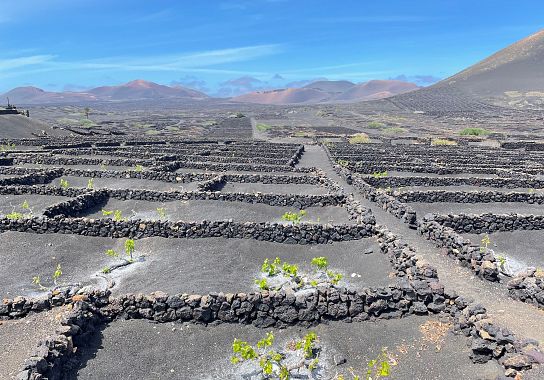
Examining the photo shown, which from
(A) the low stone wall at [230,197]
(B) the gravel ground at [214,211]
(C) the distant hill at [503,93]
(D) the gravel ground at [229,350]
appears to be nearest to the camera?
(D) the gravel ground at [229,350]

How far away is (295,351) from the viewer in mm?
10641

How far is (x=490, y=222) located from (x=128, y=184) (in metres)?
23.3

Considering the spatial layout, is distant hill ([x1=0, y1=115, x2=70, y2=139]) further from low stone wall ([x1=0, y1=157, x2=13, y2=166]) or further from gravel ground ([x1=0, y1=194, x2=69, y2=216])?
gravel ground ([x1=0, y1=194, x2=69, y2=216])

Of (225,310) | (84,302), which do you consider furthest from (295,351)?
(84,302)

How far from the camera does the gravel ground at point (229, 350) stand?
9820 millimetres

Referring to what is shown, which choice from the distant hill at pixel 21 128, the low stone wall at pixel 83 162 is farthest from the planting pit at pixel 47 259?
the distant hill at pixel 21 128

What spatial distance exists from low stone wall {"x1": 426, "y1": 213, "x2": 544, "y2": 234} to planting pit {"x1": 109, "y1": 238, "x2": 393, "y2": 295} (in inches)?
194

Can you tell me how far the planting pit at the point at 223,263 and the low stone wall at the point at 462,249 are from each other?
2.58m

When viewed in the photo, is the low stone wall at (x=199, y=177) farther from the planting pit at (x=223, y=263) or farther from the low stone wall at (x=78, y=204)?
the planting pit at (x=223, y=263)

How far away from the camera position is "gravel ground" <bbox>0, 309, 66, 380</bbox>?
9.51 m

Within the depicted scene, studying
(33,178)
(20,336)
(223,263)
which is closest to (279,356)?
(223,263)

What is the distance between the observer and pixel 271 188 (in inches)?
1160

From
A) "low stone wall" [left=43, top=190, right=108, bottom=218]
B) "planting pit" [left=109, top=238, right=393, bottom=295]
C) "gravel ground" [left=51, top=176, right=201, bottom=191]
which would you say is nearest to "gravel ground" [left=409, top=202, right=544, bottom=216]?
"planting pit" [left=109, top=238, right=393, bottom=295]

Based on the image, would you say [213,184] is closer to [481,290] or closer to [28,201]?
[28,201]
